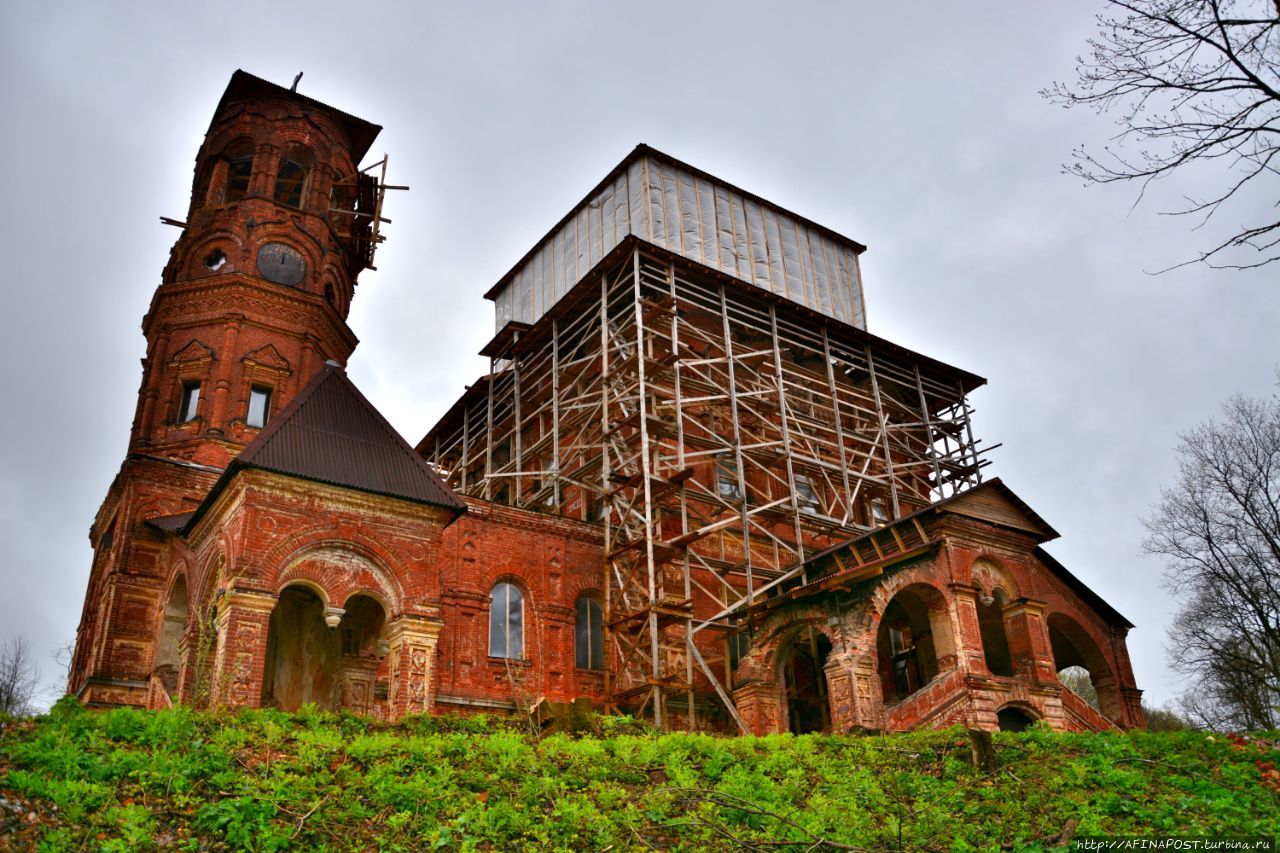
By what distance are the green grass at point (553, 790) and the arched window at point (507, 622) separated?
9.11 m

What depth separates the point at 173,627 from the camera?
21.1 m

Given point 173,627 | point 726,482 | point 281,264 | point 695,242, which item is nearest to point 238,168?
point 281,264

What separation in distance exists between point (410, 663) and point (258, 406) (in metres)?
11.3

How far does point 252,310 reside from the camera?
2669cm

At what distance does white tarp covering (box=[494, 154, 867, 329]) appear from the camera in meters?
29.4

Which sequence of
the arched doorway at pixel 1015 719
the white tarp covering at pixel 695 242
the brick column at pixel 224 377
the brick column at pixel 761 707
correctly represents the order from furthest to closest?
the white tarp covering at pixel 695 242
the brick column at pixel 224 377
the brick column at pixel 761 707
the arched doorway at pixel 1015 719

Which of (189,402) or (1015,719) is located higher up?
(189,402)

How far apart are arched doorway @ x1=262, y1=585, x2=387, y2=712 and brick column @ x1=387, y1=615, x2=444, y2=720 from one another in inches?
76.9

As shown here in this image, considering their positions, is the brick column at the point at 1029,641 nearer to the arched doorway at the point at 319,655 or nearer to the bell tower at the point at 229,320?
the arched doorway at the point at 319,655

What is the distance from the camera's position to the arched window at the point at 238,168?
29578 mm

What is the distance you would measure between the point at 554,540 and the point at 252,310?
974cm

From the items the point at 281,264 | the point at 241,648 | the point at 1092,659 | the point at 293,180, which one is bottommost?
the point at 241,648

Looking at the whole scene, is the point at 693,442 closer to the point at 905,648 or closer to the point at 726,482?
the point at 726,482

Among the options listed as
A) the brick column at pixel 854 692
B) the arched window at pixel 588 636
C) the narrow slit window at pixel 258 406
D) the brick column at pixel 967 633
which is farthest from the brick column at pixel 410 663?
the narrow slit window at pixel 258 406
